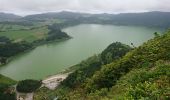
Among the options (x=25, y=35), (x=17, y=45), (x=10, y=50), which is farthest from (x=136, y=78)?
(x=25, y=35)

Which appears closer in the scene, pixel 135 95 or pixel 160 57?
pixel 135 95

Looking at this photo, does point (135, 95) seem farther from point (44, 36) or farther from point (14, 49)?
point (44, 36)

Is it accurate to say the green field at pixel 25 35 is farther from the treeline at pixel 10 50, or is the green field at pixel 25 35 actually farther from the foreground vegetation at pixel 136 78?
the foreground vegetation at pixel 136 78

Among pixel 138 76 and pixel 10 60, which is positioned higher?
pixel 138 76

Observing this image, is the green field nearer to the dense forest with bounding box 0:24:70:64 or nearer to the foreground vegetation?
the dense forest with bounding box 0:24:70:64

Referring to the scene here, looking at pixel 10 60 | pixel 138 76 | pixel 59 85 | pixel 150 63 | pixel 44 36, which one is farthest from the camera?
pixel 44 36

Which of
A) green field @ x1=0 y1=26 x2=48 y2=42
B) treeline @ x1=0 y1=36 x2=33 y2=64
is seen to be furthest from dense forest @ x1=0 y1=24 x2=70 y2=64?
green field @ x1=0 y1=26 x2=48 y2=42

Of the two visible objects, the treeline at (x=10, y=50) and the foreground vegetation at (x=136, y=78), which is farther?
the treeline at (x=10, y=50)

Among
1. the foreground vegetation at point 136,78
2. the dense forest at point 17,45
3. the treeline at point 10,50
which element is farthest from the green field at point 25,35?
the foreground vegetation at point 136,78

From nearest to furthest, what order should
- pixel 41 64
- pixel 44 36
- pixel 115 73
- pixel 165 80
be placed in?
pixel 165 80 < pixel 115 73 < pixel 41 64 < pixel 44 36

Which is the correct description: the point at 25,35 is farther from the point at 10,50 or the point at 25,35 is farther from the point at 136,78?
the point at 136,78

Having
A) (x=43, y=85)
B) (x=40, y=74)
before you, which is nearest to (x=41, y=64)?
(x=40, y=74)
